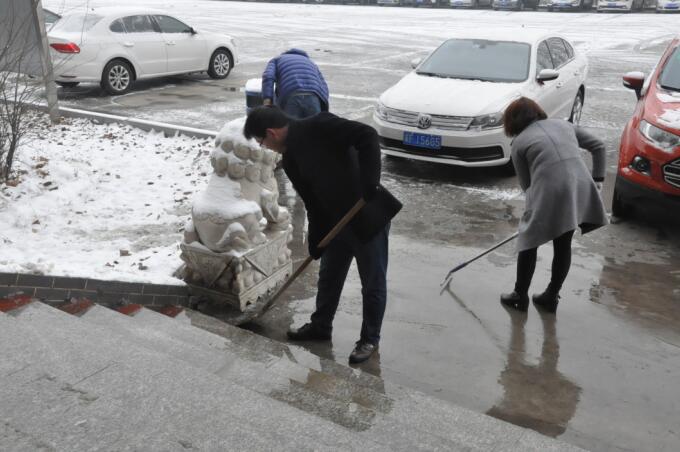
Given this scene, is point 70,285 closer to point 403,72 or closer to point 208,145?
point 208,145

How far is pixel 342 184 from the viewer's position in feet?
12.5

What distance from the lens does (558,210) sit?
4.43 metres

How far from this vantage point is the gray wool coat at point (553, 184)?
173 inches

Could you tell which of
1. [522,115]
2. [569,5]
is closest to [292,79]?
[522,115]

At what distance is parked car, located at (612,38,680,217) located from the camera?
5859mm

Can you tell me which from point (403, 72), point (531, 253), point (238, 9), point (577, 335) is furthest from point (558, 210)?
point (238, 9)

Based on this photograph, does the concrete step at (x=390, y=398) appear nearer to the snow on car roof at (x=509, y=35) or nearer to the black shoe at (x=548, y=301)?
the black shoe at (x=548, y=301)

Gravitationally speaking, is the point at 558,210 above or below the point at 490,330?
above

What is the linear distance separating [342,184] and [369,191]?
19cm

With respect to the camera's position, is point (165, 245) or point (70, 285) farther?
point (165, 245)

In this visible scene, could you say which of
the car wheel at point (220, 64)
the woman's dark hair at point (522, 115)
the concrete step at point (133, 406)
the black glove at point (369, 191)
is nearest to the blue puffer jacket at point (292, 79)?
the woman's dark hair at point (522, 115)

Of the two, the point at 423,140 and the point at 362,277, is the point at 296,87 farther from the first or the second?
the point at 362,277

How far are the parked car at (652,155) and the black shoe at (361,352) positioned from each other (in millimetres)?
3360

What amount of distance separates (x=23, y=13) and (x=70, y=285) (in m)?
5.77
